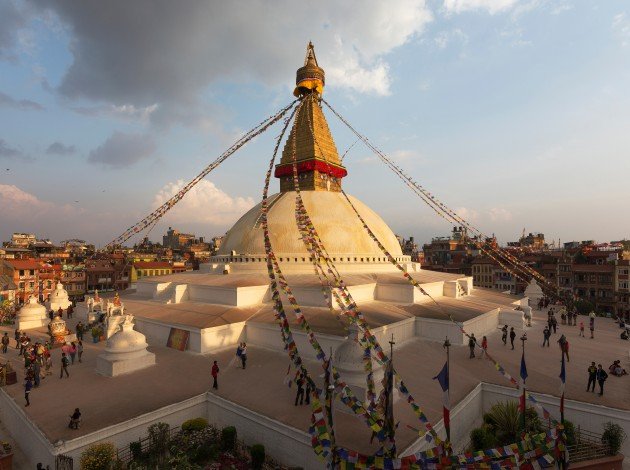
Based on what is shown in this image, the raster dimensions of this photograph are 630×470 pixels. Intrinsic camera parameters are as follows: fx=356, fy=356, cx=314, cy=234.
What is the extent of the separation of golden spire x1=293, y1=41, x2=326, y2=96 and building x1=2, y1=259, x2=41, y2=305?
112 feet

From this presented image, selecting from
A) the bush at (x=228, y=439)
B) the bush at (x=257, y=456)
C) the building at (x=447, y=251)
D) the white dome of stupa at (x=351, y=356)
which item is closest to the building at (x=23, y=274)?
the bush at (x=228, y=439)

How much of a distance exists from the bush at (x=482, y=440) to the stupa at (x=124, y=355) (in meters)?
10.2

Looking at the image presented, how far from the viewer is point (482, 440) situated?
835 cm

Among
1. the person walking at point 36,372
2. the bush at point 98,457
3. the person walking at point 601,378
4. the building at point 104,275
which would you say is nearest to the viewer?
the bush at point 98,457

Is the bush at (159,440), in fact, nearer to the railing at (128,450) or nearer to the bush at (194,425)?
the railing at (128,450)

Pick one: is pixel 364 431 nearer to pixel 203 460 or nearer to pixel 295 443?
pixel 295 443

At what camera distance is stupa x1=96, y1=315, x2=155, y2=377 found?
11.4 meters

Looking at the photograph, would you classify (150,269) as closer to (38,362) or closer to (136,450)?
(38,362)

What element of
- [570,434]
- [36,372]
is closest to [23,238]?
[36,372]

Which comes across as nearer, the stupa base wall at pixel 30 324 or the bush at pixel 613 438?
the bush at pixel 613 438

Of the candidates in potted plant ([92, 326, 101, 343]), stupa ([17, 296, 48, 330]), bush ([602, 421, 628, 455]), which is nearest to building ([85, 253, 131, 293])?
stupa ([17, 296, 48, 330])

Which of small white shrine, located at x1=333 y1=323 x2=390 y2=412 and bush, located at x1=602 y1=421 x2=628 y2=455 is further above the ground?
small white shrine, located at x1=333 y1=323 x2=390 y2=412

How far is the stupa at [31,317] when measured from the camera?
18.3m

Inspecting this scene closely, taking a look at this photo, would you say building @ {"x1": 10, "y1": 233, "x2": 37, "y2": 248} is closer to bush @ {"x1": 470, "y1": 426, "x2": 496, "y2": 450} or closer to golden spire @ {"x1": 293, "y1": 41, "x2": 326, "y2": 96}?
golden spire @ {"x1": 293, "y1": 41, "x2": 326, "y2": 96}
